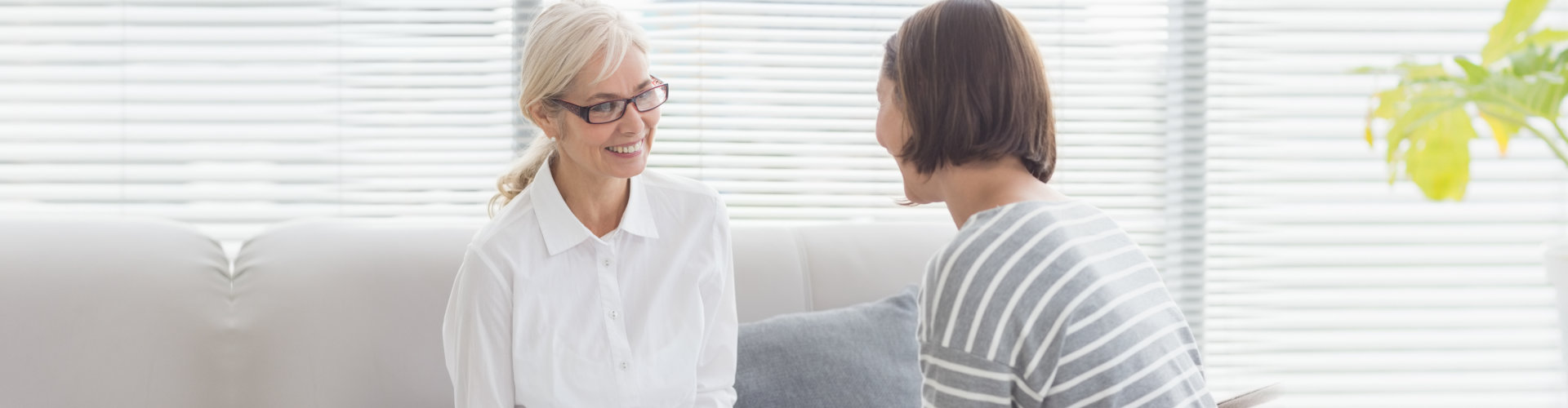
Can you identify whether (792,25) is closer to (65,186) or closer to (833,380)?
(833,380)

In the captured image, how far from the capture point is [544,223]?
1.54 m

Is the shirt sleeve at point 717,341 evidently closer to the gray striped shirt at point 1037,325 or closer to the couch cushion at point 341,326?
the couch cushion at point 341,326

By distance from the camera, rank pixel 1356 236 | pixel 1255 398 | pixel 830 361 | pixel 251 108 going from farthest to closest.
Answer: pixel 1356 236 < pixel 251 108 < pixel 830 361 < pixel 1255 398

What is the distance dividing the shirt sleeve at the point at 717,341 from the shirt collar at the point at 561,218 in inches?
5.0

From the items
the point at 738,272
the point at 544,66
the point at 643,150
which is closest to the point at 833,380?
the point at 738,272

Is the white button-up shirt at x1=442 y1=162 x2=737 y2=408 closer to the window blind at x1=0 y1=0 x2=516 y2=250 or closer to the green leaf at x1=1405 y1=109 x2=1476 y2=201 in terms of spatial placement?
the window blind at x1=0 y1=0 x2=516 y2=250

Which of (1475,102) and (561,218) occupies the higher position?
(1475,102)

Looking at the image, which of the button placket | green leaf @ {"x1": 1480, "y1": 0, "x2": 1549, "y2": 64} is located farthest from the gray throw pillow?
green leaf @ {"x1": 1480, "y1": 0, "x2": 1549, "y2": 64}

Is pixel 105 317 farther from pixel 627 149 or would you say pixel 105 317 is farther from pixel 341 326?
pixel 627 149

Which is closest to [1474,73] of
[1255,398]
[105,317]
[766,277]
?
[1255,398]

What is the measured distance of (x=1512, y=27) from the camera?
60.1 inches

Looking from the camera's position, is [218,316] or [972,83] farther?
[218,316]

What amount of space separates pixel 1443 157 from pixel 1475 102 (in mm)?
109

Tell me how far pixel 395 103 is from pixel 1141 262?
1846 millimetres
